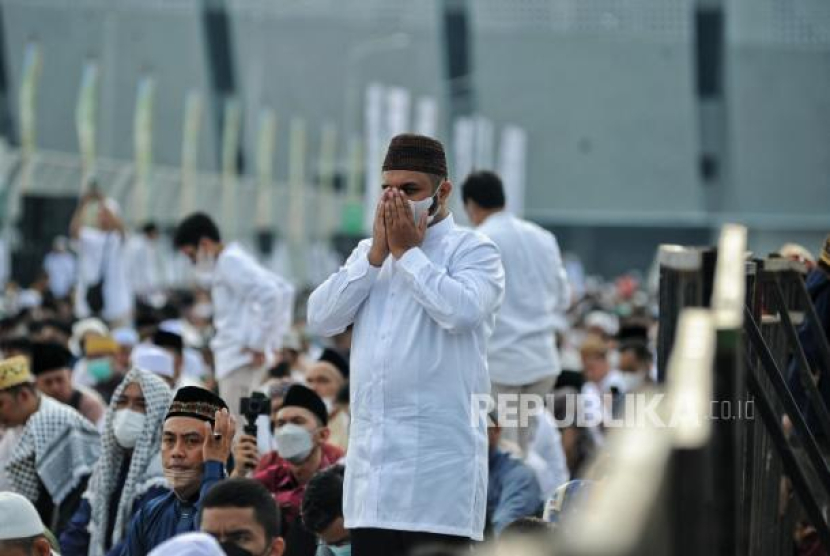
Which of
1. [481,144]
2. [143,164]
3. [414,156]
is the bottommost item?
[414,156]

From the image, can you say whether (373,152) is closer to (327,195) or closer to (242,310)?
(242,310)

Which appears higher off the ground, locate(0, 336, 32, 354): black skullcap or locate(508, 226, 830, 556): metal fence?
locate(0, 336, 32, 354): black skullcap

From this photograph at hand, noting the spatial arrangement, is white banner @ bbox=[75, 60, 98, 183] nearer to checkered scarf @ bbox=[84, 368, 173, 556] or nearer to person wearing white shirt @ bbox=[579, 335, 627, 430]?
person wearing white shirt @ bbox=[579, 335, 627, 430]

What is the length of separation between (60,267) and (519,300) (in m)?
16.8

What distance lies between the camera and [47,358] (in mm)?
9719

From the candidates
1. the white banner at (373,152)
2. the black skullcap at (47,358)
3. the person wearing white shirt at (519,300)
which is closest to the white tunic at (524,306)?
the person wearing white shirt at (519,300)

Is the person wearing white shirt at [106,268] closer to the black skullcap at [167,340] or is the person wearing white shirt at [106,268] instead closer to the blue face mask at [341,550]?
the black skullcap at [167,340]

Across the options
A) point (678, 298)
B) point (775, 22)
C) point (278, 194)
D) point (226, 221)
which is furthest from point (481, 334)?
point (775, 22)

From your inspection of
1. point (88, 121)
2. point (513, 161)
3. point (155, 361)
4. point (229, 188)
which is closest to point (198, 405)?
point (155, 361)

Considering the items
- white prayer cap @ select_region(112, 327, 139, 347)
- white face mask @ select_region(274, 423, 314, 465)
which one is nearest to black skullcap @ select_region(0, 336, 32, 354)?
white prayer cap @ select_region(112, 327, 139, 347)

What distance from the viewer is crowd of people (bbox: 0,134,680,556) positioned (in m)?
5.10

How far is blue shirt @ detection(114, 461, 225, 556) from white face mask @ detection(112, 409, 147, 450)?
0.94 meters

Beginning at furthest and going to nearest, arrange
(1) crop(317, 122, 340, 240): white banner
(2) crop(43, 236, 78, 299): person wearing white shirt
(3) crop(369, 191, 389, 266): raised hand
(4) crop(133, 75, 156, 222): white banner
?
(1) crop(317, 122, 340, 240): white banner < (4) crop(133, 75, 156, 222): white banner < (2) crop(43, 236, 78, 299): person wearing white shirt < (3) crop(369, 191, 389, 266): raised hand

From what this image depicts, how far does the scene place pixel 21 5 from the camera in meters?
47.6
